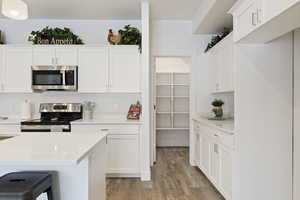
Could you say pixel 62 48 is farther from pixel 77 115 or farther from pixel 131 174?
pixel 131 174

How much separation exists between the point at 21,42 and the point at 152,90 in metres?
2.58

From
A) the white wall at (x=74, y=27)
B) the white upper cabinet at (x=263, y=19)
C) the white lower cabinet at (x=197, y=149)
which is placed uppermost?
the white wall at (x=74, y=27)

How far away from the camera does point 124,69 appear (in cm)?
399

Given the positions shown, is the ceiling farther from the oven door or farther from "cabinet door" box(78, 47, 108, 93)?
the oven door

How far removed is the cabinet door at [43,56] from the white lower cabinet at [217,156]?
2708 millimetres

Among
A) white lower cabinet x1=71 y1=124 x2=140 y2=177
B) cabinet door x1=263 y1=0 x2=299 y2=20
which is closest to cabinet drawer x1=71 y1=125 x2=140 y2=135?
white lower cabinet x1=71 y1=124 x2=140 y2=177

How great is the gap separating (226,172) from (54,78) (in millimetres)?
2977

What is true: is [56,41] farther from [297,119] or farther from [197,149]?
[297,119]

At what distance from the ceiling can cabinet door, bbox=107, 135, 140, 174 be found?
2.08 m

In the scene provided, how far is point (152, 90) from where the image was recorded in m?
4.51

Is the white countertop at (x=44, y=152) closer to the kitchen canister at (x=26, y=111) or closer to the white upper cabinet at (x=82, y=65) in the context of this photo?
the white upper cabinet at (x=82, y=65)

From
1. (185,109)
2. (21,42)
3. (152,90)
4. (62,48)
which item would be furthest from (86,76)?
(185,109)

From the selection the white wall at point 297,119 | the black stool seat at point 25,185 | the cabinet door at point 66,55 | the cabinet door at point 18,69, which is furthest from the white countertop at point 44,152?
the cabinet door at point 18,69

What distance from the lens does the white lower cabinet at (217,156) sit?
2.61m
